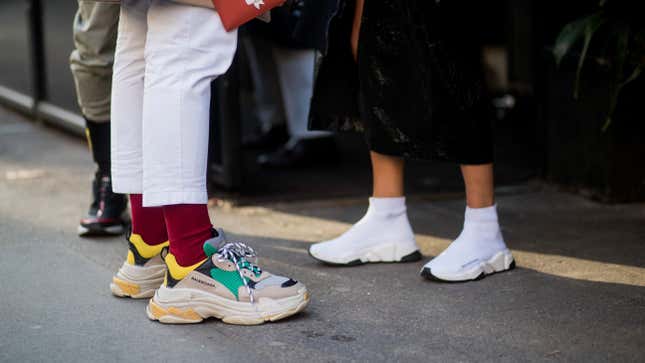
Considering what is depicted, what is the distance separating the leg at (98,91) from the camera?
123 inches

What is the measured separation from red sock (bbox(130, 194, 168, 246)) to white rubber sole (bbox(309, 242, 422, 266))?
478 millimetres

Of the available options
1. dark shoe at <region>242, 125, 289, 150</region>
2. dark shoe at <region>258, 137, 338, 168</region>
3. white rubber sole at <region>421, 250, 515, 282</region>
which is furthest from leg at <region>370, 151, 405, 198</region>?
dark shoe at <region>242, 125, 289, 150</region>

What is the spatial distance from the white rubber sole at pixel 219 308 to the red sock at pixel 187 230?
0.28ft

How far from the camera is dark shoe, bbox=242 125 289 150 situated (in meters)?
5.11

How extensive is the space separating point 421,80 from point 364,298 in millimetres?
608

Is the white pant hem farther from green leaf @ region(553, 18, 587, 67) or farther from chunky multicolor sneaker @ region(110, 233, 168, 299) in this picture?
green leaf @ region(553, 18, 587, 67)

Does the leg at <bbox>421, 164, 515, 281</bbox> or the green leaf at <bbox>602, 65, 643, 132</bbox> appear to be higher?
the green leaf at <bbox>602, 65, 643, 132</bbox>

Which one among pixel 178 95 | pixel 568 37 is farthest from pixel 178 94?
pixel 568 37

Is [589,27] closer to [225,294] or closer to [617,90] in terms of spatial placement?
[617,90]

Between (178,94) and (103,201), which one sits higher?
(178,94)

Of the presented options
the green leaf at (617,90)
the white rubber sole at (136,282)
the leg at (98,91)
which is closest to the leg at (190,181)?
the white rubber sole at (136,282)

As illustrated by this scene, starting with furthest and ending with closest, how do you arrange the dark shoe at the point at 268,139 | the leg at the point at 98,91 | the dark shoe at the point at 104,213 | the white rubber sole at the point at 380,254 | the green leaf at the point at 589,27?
the dark shoe at the point at 268,139, the green leaf at the point at 589,27, the dark shoe at the point at 104,213, the leg at the point at 98,91, the white rubber sole at the point at 380,254

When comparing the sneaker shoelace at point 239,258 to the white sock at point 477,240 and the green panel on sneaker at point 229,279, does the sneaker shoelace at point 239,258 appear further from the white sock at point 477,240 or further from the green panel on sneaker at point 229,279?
the white sock at point 477,240

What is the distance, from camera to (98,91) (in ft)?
10.6
